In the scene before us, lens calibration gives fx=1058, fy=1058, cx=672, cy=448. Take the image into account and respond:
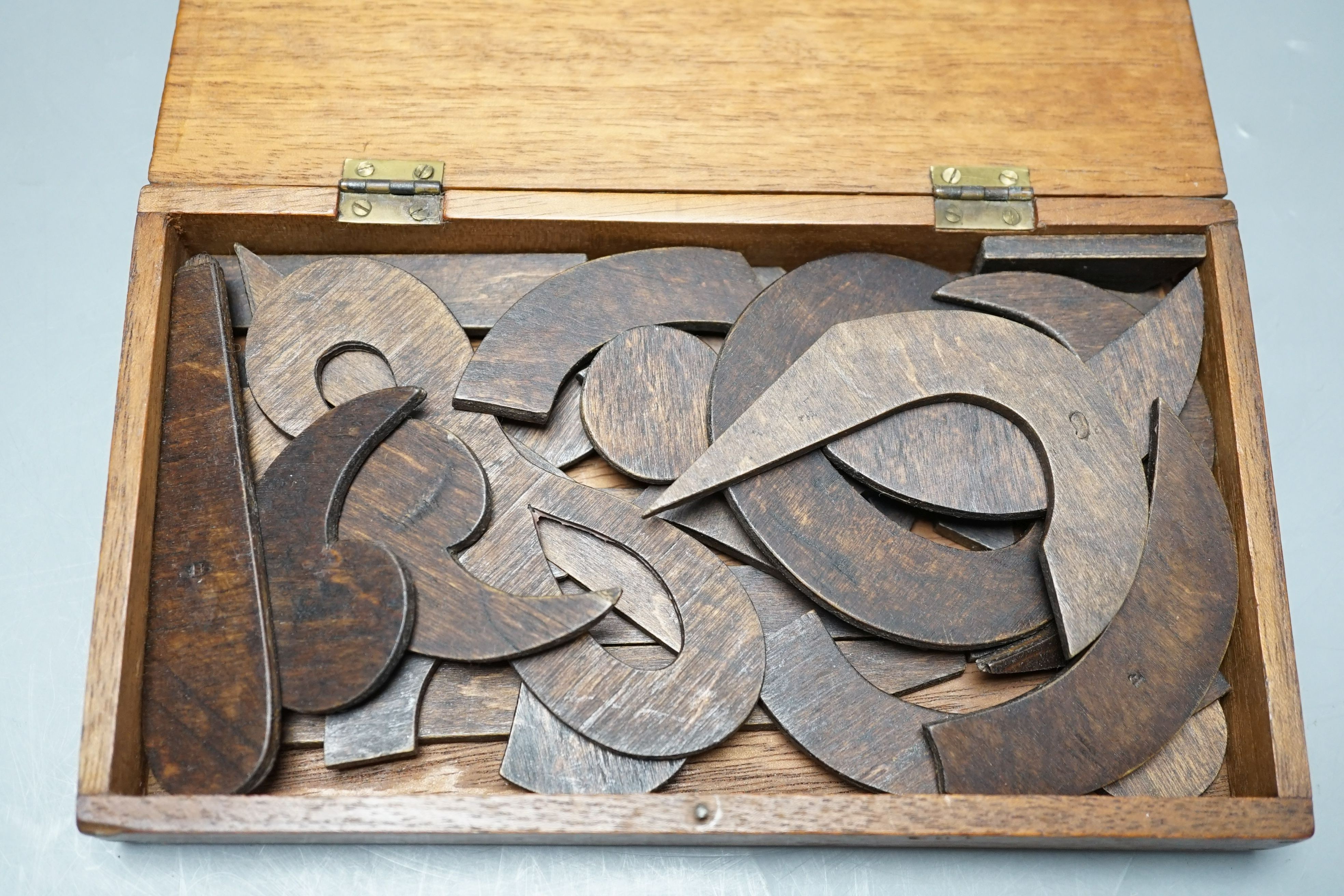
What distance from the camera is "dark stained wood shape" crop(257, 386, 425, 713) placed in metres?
1.03

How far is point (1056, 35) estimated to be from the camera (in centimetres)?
137

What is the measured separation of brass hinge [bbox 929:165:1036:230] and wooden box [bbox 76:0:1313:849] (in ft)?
0.05

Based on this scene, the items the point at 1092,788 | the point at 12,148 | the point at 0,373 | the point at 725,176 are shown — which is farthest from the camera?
the point at 12,148

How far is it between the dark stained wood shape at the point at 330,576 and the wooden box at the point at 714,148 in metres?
0.12

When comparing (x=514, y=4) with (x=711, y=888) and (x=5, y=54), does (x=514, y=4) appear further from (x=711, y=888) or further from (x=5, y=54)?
(x=711, y=888)

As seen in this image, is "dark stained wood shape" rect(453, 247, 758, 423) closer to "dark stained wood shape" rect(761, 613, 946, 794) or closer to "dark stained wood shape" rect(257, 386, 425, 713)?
"dark stained wood shape" rect(257, 386, 425, 713)

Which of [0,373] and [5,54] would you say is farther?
[5,54]

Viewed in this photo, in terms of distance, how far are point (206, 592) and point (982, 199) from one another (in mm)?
968

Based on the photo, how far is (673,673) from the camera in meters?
1.06

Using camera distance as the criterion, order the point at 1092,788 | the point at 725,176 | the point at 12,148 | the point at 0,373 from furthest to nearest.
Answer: the point at 12,148 → the point at 0,373 → the point at 725,176 → the point at 1092,788

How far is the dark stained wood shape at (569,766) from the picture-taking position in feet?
3.41

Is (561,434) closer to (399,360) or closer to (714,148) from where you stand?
(399,360)

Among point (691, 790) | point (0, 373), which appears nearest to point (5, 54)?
point (0, 373)

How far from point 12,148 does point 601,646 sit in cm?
113
